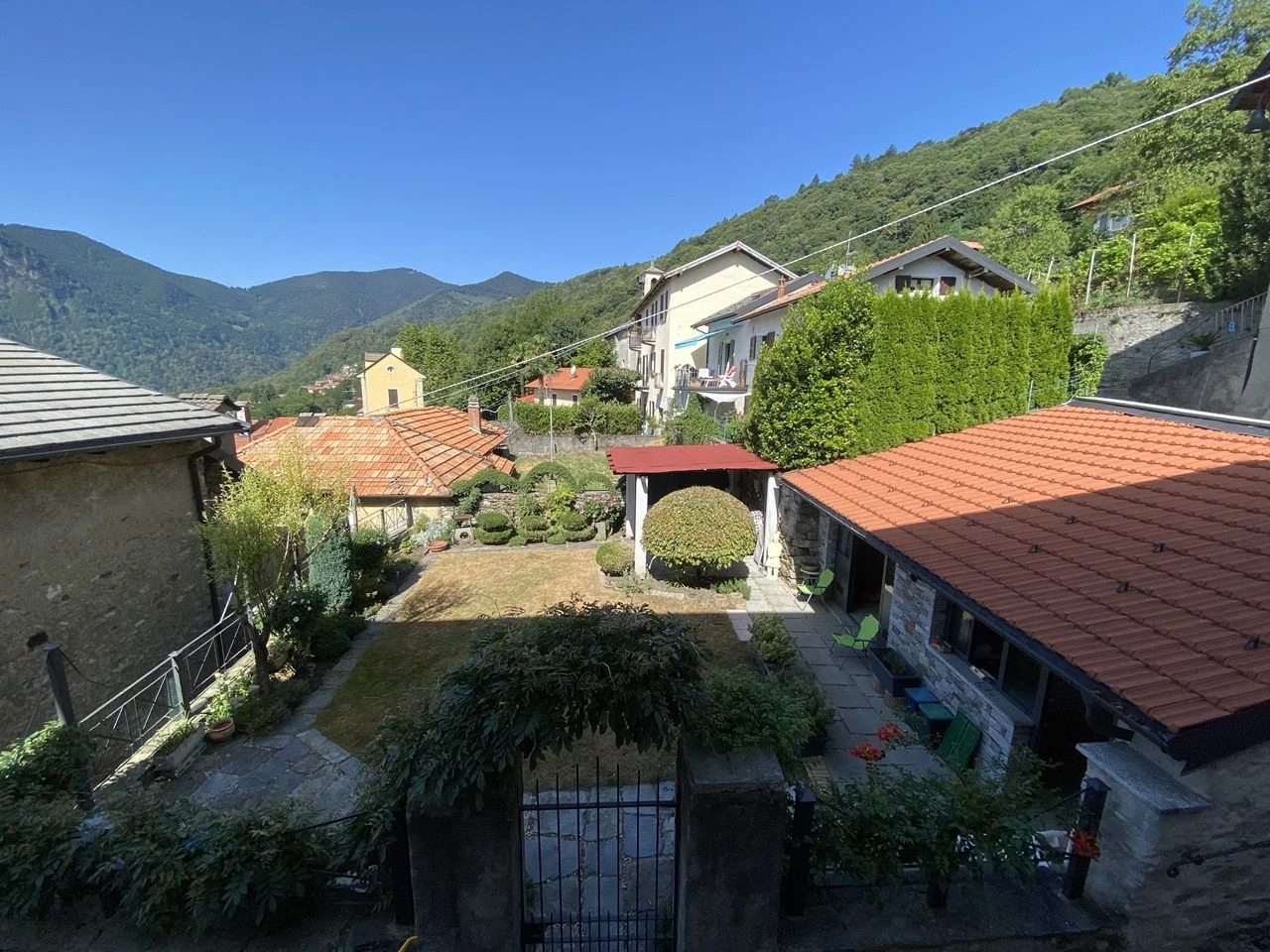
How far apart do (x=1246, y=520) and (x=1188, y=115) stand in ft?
101

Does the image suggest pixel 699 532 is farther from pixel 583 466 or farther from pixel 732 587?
pixel 583 466

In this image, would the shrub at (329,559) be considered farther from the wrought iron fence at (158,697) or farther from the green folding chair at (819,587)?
the green folding chair at (819,587)

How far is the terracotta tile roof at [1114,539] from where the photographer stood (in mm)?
3930

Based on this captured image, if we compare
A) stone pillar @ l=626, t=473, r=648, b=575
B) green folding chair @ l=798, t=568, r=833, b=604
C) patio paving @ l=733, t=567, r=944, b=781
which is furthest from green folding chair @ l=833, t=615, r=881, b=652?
stone pillar @ l=626, t=473, r=648, b=575

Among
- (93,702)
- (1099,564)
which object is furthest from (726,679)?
(93,702)

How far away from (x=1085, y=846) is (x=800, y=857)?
5.57 feet

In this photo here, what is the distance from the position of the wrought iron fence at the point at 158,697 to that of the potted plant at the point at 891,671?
31.2 feet

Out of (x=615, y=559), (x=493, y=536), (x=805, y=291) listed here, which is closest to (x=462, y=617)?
(x=615, y=559)

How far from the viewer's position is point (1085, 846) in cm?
319

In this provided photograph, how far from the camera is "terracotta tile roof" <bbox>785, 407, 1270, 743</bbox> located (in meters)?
3.93

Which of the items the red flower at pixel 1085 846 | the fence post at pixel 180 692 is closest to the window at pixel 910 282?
the red flower at pixel 1085 846

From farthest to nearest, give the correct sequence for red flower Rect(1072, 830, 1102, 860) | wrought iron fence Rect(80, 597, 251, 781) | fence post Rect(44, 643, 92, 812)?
1. wrought iron fence Rect(80, 597, 251, 781)
2. fence post Rect(44, 643, 92, 812)
3. red flower Rect(1072, 830, 1102, 860)

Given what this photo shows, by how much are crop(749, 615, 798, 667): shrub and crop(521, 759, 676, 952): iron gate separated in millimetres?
3217

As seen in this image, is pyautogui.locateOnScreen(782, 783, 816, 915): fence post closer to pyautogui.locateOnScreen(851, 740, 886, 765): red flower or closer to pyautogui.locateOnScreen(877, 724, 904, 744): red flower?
pyautogui.locateOnScreen(851, 740, 886, 765): red flower
